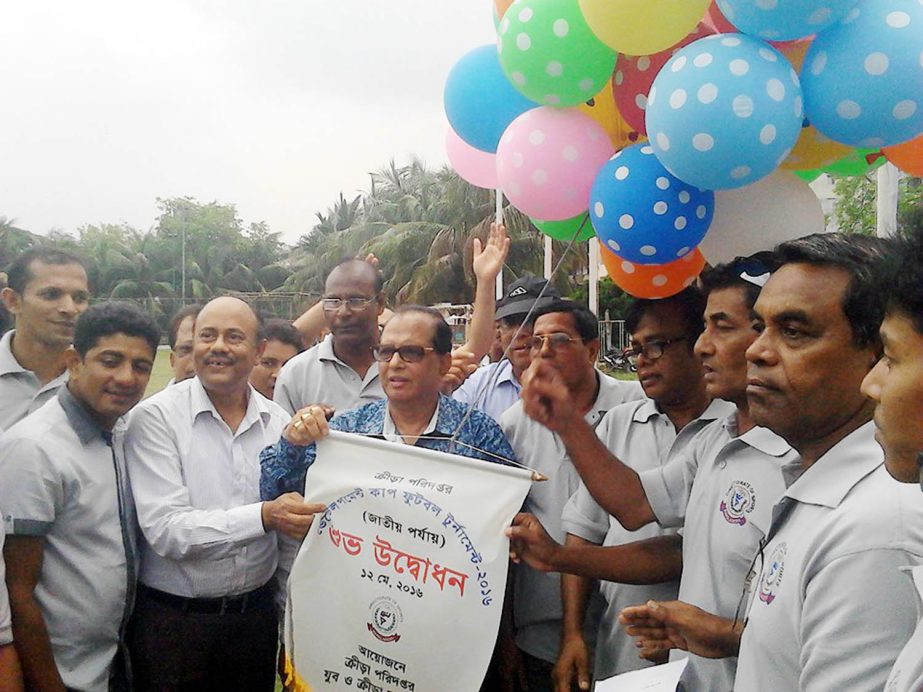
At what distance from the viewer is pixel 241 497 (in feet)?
9.36

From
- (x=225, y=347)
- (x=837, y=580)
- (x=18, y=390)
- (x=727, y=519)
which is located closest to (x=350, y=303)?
(x=225, y=347)

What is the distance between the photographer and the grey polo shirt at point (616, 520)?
2.56 m

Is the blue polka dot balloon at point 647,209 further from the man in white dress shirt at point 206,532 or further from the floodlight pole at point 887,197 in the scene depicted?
the man in white dress shirt at point 206,532

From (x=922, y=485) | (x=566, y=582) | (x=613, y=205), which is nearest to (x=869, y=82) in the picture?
(x=613, y=205)

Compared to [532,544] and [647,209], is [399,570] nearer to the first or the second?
[532,544]

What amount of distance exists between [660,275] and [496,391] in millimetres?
1358

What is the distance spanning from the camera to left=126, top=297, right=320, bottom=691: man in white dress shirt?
2.60m

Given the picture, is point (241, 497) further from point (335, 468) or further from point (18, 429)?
point (18, 429)

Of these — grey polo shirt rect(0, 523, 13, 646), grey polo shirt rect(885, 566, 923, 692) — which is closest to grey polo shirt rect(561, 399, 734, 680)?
grey polo shirt rect(885, 566, 923, 692)

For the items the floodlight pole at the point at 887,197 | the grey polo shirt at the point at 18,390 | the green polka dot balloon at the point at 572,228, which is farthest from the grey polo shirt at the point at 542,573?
the grey polo shirt at the point at 18,390

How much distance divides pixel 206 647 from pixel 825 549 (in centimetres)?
215

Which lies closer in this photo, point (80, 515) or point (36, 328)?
point (80, 515)

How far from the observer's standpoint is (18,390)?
326 centimetres

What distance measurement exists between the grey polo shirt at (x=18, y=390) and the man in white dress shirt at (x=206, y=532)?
0.65m
